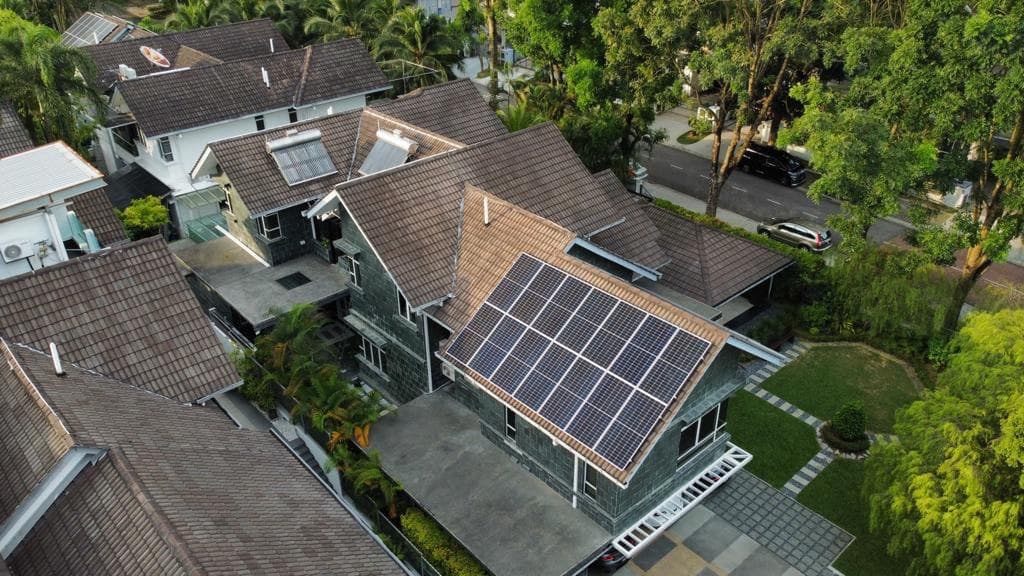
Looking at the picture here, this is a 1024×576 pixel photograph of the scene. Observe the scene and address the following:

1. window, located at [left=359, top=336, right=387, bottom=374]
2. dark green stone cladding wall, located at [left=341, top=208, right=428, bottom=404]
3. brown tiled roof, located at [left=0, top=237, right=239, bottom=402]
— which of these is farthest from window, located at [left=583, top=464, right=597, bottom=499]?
brown tiled roof, located at [left=0, top=237, right=239, bottom=402]

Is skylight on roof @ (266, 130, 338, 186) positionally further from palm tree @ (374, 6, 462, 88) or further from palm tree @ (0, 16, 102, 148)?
palm tree @ (374, 6, 462, 88)

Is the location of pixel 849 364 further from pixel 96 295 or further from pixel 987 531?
pixel 96 295

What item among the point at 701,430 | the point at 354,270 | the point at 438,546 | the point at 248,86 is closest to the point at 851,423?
the point at 701,430

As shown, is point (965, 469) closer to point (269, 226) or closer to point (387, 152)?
point (387, 152)

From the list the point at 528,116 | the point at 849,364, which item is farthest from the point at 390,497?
the point at 528,116

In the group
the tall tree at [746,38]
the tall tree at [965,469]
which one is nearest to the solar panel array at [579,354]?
the tall tree at [965,469]
